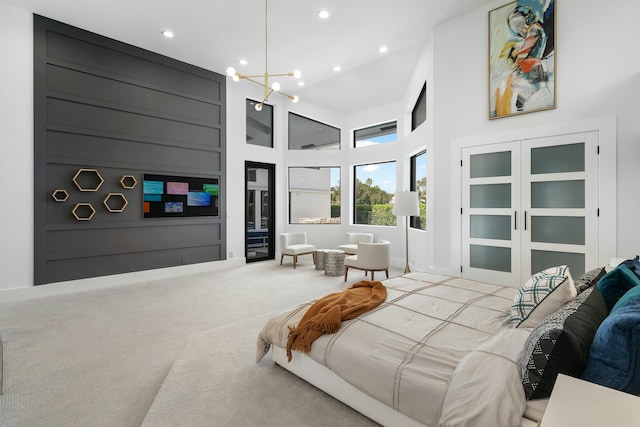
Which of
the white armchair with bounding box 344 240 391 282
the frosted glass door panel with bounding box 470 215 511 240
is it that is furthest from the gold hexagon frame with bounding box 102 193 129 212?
the frosted glass door panel with bounding box 470 215 511 240

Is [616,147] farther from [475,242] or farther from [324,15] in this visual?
[324,15]

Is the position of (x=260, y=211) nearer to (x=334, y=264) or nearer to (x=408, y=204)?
(x=334, y=264)

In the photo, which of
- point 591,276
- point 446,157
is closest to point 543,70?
point 446,157

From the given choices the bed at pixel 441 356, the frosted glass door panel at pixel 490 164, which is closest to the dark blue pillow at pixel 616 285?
the bed at pixel 441 356

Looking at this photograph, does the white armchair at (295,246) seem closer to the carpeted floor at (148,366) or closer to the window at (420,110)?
the carpeted floor at (148,366)

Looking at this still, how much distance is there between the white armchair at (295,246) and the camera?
617 centimetres

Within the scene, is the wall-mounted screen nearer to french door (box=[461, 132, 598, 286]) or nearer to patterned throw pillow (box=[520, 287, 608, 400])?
french door (box=[461, 132, 598, 286])

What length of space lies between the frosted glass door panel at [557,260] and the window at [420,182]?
2054 millimetres

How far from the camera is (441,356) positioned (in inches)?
61.8

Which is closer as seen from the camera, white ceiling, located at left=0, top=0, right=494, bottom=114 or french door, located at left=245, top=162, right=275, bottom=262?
white ceiling, located at left=0, top=0, right=494, bottom=114

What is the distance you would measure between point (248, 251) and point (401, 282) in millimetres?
4530

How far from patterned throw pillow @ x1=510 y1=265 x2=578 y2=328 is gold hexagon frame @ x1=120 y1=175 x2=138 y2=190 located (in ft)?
17.6

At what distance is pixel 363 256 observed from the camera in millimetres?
4898

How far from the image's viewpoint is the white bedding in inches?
50.7
